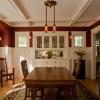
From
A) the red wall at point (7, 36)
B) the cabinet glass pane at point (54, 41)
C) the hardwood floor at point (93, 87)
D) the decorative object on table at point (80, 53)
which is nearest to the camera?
the hardwood floor at point (93, 87)

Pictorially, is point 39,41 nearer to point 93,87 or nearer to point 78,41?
point 78,41

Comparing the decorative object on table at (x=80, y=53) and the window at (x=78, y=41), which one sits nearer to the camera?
the decorative object on table at (x=80, y=53)

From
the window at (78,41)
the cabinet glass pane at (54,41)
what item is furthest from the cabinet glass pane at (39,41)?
the window at (78,41)

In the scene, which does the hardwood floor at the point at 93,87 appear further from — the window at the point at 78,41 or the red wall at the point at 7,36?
the red wall at the point at 7,36

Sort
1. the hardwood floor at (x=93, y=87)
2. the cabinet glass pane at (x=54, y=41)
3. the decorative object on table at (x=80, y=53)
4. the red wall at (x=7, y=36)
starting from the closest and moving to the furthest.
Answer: the hardwood floor at (x=93, y=87) → the red wall at (x=7, y=36) → the decorative object on table at (x=80, y=53) → the cabinet glass pane at (x=54, y=41)

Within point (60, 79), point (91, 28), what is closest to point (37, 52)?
point (91, 28)

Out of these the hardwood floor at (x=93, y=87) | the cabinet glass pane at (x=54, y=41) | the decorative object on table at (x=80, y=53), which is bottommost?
the hardwood floor at (x=93, y=87)

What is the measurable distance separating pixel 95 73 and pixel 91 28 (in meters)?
2.09

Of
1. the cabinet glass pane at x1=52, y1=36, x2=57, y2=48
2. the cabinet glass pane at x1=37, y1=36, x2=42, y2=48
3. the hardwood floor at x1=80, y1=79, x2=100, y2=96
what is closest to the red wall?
the cabinet glass pane at x1=37, y1=36, x2=42, y2=48

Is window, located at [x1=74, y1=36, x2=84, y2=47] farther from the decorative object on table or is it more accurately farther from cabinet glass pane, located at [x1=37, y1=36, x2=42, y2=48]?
cabinet glass pane, located at [x1=37, y1=36, x2=42, y2=48]

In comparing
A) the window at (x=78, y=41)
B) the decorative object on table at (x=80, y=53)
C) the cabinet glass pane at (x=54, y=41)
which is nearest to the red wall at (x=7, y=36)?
the cabinet glass pane at (x=54, y=41)

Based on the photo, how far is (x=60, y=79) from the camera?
11.8 feet

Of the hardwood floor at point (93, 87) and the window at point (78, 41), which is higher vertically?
the window at point (78, 41)

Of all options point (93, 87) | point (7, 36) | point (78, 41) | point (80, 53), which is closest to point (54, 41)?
point (78, 41)
